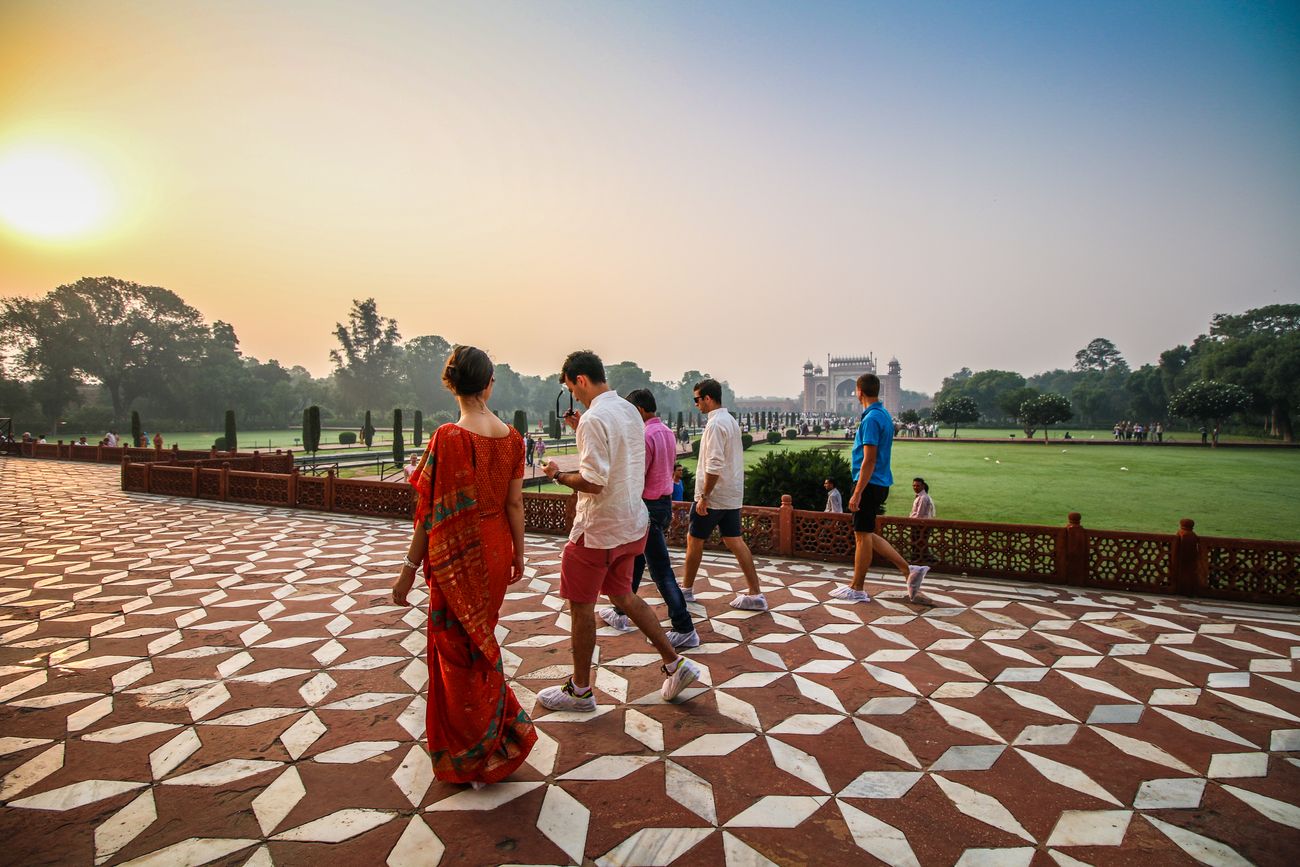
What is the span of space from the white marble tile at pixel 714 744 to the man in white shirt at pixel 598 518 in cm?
43

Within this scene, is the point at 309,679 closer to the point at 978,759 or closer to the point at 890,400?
the point at 978,759

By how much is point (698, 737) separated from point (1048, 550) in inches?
167

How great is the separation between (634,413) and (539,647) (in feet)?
5.92

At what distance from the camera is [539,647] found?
3764mm

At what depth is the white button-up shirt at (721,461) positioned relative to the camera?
397cm

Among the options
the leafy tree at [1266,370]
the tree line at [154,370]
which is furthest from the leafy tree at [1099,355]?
the tree line at [154,370]

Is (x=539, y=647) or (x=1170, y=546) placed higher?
(x=1170, y=546)

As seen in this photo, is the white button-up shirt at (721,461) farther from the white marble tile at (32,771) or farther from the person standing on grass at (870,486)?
the white marble tile at (32,771)

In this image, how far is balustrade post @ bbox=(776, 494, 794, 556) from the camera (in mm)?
6156

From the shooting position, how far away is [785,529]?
20.2 feet

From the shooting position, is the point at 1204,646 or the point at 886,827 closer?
the point at 886,827

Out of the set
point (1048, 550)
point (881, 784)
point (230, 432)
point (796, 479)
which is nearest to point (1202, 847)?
point (881, 784)

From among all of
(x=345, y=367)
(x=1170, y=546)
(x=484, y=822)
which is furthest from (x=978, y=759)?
(x=345, y=367)

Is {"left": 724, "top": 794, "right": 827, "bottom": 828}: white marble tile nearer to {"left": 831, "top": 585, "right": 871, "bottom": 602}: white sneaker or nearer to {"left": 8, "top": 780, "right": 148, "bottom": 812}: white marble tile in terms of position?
{"left": 8, "top": 780, "right": 148, "bottom": 812}: white marble tile
